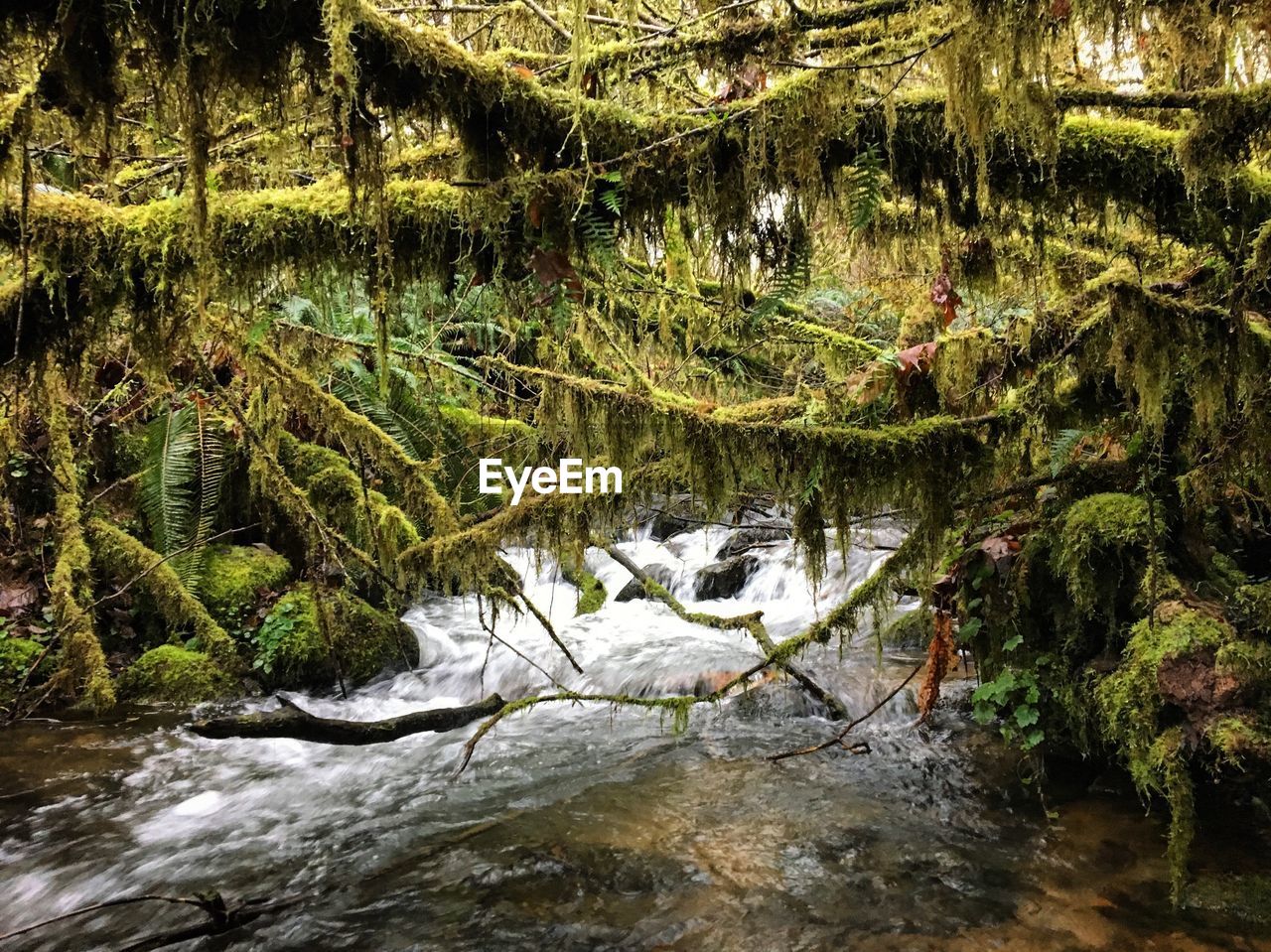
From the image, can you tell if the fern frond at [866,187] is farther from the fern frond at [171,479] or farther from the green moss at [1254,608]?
the fern frond at [171,479]

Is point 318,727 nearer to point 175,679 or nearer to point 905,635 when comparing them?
point 175,679

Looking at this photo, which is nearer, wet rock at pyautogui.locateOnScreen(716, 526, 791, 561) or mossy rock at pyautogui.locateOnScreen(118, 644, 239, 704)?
mossy rock at pyautogui.locateOnScreen(118, 644, 239, 704)

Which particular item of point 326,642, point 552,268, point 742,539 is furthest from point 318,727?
point 742,539

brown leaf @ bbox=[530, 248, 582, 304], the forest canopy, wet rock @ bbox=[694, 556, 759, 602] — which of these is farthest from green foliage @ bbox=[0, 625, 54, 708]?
wet rock @ bbox=[694, 556, 759, 602]

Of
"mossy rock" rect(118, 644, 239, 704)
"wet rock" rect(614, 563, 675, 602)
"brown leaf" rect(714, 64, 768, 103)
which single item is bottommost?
"wet rock" rect(614, 563, 675, 602)

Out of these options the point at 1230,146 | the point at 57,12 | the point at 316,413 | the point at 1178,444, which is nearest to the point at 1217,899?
the point at 1178,444

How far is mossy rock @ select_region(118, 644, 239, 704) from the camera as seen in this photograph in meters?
6.04

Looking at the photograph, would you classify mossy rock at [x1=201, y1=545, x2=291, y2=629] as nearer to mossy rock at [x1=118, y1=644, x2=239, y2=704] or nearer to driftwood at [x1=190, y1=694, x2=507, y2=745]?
mossy rock at [x1=118, y1=644, x2=239, y2=704]

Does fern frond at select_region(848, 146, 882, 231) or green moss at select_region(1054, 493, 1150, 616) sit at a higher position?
fern frond at select_region(848, 146, 882, 231)

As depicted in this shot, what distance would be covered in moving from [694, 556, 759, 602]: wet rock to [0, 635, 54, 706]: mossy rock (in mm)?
6127

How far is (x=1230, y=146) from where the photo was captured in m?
2.46

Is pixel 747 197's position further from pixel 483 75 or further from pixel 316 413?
pixel 316 413

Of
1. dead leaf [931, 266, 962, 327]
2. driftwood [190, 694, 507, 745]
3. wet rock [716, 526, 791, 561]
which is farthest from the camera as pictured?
wet rock [716, 526, 791, 561]

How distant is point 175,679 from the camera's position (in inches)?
241
